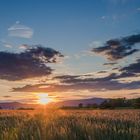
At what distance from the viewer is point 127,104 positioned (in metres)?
46.8

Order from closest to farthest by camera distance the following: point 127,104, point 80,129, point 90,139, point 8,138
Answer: point 90,139 → point 8,138 → point 80,129 → point 127,104

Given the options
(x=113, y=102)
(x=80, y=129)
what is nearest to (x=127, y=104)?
(x=113, y=102)

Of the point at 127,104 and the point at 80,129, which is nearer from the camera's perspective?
the point at 80,129

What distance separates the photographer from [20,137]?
6676 mm

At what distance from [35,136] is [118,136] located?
1411 mm

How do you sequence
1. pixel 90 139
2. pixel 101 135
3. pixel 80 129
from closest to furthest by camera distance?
pixel 90 139, pixel 101 135, pixel 80 129

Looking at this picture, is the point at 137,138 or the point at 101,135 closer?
the point at 137,138

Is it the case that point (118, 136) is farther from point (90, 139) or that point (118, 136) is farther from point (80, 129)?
point (80, 129)

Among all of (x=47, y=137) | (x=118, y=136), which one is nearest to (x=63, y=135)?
(x=47, y=137)

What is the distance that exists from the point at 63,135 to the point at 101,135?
0.61 m

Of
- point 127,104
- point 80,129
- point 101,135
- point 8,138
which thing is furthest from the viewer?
point 127,104

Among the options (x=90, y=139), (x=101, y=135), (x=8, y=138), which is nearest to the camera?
(x=90, y=139)

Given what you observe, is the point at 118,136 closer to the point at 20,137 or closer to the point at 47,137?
the point at 47,137

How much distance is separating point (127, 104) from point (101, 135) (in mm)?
41500
